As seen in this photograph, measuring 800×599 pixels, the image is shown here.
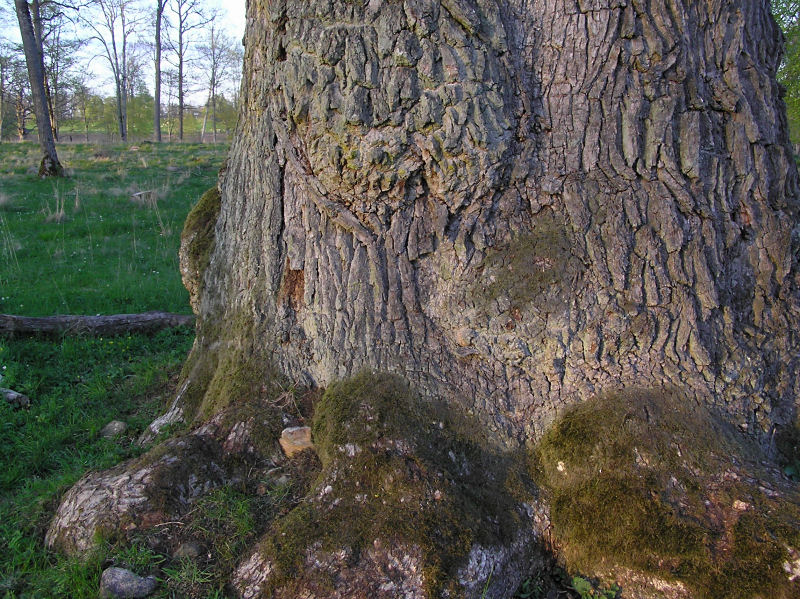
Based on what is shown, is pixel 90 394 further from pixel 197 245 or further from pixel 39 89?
pixel 39 89

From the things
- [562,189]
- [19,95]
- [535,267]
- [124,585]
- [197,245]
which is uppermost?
[19,95]

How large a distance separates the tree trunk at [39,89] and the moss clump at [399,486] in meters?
15.4

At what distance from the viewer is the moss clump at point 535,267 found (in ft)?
8.25

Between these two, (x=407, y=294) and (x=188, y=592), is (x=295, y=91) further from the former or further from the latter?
(x=188, y=592)

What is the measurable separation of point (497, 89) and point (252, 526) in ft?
7.32

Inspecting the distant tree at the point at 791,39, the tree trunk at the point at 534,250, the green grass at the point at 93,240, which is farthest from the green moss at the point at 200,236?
the distant tree at the point at 791,39

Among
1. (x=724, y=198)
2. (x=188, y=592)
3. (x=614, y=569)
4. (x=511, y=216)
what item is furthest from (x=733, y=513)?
(x=188, y=592)

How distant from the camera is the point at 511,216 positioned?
2588mm

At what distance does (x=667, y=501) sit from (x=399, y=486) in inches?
43.3

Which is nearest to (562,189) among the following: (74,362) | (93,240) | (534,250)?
(534,250)

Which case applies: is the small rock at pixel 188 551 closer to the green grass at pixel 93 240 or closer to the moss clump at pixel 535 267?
the moss clump at pixel 535 267

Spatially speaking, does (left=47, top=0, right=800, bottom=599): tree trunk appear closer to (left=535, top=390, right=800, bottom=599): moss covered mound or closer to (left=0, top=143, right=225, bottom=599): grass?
(left=535, top=390, right=800, bottom=599): moss covered mound

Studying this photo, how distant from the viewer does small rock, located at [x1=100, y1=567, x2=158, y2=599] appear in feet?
7.10

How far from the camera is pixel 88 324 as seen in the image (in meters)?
5.25
